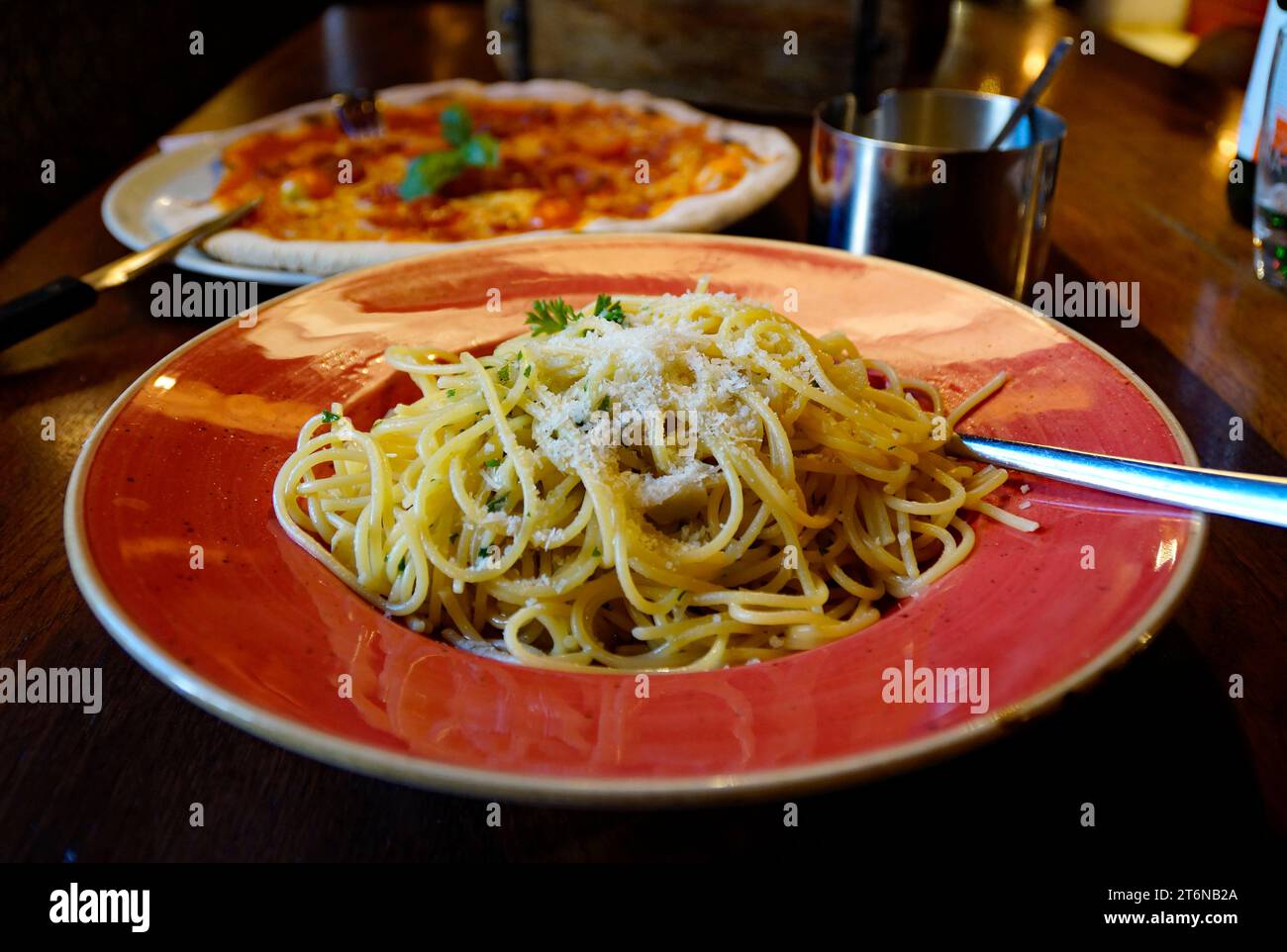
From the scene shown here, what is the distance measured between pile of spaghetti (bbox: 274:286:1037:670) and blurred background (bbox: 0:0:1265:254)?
2585mm

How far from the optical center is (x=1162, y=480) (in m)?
1.33

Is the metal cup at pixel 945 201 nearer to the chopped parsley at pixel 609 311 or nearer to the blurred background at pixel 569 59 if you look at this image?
the chopped parsley at pixel 609 311

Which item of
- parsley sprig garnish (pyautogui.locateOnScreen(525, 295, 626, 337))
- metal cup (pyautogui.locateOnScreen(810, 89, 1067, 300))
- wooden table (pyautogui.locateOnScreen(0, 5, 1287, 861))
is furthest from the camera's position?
metal cup (pyautogui.locateOnScreen(810, 89, 1067, 300))

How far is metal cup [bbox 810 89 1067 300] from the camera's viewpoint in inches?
88.7

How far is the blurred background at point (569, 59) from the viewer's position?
3883 mm

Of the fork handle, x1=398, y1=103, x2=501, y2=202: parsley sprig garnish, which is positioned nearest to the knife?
x1=398, y1=103, x2=501, y2=202: parsley sprig garnish

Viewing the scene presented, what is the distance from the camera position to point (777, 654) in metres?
1.44

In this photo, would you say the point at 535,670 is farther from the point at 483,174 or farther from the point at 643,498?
the point at 483,174

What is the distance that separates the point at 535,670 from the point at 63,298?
164cm

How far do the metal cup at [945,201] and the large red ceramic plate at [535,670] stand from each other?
0.43m

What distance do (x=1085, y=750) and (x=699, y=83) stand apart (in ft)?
11.4

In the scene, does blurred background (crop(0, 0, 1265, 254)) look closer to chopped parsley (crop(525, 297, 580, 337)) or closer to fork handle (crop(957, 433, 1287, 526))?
chopped parsley (crop(525, 297, 580, 337))
